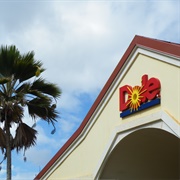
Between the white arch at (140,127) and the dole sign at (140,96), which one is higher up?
the dole sign at (140,96)

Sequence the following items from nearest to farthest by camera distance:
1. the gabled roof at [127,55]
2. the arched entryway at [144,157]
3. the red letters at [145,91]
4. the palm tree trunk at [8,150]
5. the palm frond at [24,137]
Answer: the gabled roof at [127,55] → the red letters at [145,91] → the arched entryway at [144,157] → the palm tree trunk at [8,150] → the palm frond at [24,137]

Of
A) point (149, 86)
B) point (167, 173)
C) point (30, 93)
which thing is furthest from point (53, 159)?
point (149, 86)

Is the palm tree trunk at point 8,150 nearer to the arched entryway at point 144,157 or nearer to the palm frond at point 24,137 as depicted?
the palm frond at point 24,137

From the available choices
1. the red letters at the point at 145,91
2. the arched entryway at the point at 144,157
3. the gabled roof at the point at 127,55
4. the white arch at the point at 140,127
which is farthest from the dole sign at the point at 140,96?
the arched entryway at the point at 144,157

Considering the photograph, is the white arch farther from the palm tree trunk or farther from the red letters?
the palm tree trunk

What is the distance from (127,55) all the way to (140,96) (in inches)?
64.2

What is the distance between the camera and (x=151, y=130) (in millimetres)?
12727

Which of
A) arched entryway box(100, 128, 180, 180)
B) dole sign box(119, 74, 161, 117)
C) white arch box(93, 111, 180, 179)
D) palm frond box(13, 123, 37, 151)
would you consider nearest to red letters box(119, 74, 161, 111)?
dole sign box(119, 74, 161, 117)

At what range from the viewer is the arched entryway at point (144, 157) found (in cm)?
1357

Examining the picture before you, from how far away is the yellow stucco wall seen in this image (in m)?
10.9

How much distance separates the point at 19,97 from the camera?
1612cm

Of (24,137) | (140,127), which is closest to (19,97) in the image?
(24,137)

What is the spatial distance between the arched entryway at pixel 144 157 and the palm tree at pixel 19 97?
346cm

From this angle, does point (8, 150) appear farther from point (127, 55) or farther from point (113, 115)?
point (127, 55)
